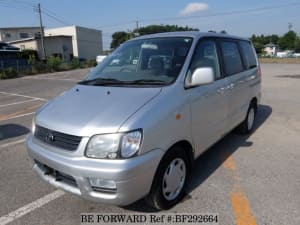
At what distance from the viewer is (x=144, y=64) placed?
3.49 m

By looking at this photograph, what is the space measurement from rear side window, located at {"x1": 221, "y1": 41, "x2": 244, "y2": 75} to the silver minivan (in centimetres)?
4

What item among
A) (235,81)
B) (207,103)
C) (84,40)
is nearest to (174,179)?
(207,103)

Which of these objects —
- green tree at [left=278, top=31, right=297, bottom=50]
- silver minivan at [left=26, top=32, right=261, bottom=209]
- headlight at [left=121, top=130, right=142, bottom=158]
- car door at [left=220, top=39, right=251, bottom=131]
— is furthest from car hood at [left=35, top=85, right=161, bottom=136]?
green tree at [left=278, top=31, right=297, bottom=50]

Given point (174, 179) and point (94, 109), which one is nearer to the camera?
point (94, 109)

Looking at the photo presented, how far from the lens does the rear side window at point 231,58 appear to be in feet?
13.1

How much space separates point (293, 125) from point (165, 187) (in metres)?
4.31

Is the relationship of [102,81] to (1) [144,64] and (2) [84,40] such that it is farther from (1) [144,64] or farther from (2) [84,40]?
(2) [84,40]

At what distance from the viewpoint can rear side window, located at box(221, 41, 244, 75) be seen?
4.00 meters

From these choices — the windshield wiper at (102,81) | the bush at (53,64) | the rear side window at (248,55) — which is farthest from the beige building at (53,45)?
the windshield wiper at (102,81)

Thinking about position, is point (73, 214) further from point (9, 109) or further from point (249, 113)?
point (9, 109)

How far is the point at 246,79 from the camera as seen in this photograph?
4695 millimetres

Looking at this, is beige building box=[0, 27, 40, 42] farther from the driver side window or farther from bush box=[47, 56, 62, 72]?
the driver side window

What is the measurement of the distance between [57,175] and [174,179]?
119 centimetres

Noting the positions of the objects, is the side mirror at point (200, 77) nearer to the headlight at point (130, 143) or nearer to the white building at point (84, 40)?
the headlight at point (130, 143)
